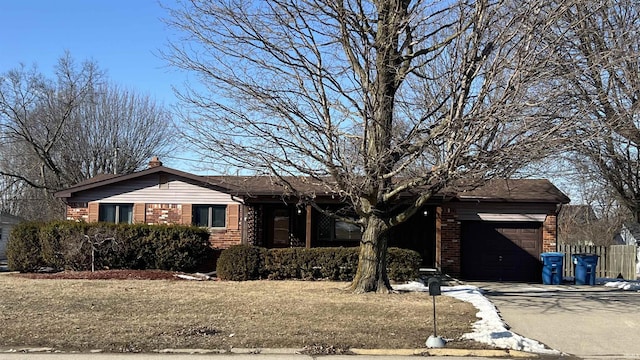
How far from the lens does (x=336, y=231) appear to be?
23.3 m

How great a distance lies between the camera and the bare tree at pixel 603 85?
44.0 feet

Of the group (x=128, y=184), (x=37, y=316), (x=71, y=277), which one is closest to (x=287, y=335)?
(x=37, y=316)

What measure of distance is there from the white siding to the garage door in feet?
29.1

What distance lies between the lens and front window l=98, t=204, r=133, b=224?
77.1ft

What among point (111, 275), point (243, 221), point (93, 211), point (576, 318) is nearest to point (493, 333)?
point (576, 318)

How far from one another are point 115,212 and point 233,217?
4.50m

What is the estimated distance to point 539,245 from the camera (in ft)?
72.9

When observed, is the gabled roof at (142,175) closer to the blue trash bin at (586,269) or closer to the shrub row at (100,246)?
the shrub row at (100,246)

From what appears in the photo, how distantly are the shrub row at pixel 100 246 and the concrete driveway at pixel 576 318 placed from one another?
10005mm

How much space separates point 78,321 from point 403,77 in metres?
8.14

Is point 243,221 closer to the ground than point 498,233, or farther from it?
farther from it

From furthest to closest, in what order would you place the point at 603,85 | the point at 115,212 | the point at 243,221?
the point at 115,212 < the point at 243,221 < the point at 603,85

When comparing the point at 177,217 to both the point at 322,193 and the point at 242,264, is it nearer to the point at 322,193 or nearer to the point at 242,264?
the point at 242,264

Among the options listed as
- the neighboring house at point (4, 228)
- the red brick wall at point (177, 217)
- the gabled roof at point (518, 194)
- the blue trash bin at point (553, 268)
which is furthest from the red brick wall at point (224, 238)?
the neighboring house at point (4, 228)
